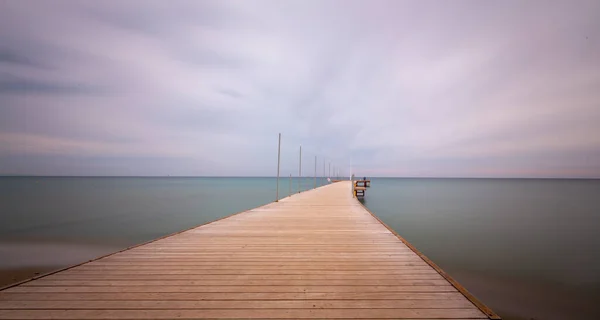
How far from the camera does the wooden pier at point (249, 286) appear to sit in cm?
281

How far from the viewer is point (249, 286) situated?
3.41m

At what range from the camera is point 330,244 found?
18.1 feet

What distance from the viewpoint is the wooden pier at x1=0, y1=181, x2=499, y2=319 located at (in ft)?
9.23

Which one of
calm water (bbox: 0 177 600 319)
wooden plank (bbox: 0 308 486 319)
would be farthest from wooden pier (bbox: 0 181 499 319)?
calm water (bbox: 0 177 600 319)

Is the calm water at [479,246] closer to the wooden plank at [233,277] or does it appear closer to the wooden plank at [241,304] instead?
the wooden plank at [233,277]

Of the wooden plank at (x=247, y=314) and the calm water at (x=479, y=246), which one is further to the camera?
the calm water at (x=479, y=246)

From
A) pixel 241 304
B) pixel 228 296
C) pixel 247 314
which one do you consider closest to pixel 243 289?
pixel 228 296

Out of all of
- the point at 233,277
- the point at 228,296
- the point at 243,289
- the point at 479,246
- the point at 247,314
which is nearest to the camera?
the point at 247,314

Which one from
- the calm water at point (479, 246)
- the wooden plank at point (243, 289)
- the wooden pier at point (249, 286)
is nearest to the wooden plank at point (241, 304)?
the wooden pier at point (249, 286)

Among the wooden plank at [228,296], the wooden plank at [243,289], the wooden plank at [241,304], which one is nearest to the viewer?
the wooden plank at [241,304]

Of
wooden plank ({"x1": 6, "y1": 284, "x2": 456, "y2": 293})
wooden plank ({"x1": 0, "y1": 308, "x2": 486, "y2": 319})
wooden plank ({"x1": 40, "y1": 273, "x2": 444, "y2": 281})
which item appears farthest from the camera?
wooden plank ({"x1": 40, "y1": 273, "x2": 444, "y2": 281})

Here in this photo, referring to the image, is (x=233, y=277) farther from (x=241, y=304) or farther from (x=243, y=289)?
(x=241, y=304)

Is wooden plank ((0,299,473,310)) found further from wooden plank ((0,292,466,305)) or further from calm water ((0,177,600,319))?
calm water ((0,177,600,319))

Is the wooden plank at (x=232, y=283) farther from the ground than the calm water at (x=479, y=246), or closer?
farther from the ground
